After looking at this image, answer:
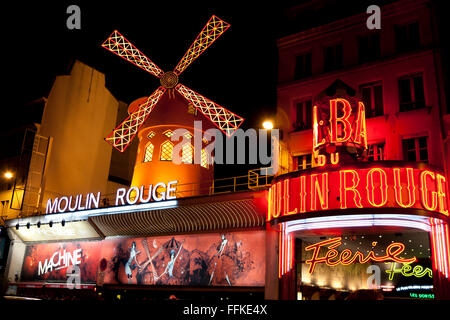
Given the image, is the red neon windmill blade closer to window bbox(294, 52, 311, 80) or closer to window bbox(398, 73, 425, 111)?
window bbox(294, 52, 311, 80)

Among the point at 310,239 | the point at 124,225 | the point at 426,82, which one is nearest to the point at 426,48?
the point at 426,82

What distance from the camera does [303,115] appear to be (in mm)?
12586

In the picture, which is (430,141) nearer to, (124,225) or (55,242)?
(124,225)

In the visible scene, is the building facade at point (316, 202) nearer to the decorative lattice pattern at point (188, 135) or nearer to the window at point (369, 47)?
the window at point (369, 47)

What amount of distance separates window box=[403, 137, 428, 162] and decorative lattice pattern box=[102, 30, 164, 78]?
966 centimetres

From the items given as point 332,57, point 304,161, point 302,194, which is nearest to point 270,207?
point 302,194

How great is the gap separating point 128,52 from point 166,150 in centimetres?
461

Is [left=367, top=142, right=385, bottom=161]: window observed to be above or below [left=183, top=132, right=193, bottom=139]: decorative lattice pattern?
below

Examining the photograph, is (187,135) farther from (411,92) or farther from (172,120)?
(411,92)

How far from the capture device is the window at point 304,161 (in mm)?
12000

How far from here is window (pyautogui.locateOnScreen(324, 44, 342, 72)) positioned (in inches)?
495

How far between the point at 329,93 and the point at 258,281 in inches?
202

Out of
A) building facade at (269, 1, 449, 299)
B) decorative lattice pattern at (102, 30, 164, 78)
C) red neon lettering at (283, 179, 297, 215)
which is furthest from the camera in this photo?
decorative lattice pattern at (102, 30, 164, 78)

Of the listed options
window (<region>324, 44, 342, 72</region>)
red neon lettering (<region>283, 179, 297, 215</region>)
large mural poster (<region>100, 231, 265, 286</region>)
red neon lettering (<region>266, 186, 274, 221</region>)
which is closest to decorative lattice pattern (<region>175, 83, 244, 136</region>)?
window (<region>324, 44, 342, 72</region>)
